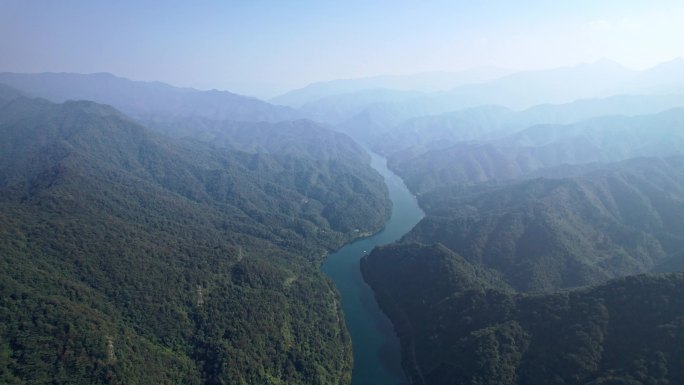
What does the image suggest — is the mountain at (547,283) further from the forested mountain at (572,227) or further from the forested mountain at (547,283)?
the forested mountain at (572,227)

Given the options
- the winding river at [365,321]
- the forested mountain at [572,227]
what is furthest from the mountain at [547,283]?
the winding river at [365,321]

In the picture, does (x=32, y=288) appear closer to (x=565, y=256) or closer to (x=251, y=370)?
(x=251, y=370)

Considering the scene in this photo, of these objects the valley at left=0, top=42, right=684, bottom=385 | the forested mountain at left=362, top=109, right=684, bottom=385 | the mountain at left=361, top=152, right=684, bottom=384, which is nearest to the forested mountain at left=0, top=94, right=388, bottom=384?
the valley at left=0, top=42, right=684, bottom=385

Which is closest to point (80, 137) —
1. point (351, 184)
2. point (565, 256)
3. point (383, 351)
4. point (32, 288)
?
point (351, 184)

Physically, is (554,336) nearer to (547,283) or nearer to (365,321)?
(547,283)

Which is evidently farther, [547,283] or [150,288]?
[547,283]

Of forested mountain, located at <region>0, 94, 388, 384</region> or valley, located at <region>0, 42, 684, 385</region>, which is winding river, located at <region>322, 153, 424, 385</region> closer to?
valley, located at <region>0, 42, 684, 385</region>

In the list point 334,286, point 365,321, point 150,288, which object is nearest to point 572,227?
point 365,321
